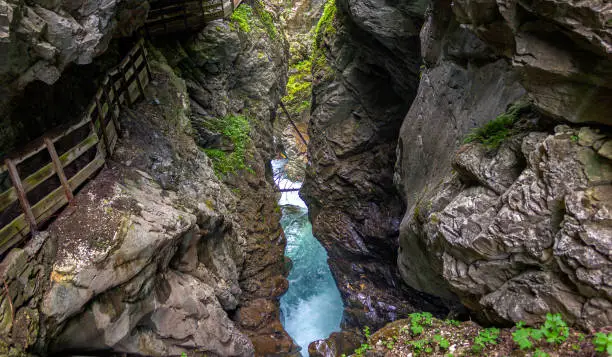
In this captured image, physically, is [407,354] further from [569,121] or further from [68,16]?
[68,16]

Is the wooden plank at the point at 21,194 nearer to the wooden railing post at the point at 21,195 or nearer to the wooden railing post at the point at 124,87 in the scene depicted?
the wooden railing post at the point at 21,195

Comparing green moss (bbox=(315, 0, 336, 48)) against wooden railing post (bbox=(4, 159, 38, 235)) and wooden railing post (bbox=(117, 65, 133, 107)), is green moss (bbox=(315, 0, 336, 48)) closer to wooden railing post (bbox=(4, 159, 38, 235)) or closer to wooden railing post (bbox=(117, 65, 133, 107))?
wooden railing post (bbox=(117, 65, 133, 107))

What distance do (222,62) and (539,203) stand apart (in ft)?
39.1

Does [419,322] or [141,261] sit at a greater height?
[141,261]

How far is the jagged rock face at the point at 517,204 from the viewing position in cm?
412

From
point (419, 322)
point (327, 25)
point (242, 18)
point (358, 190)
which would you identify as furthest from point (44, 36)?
point (327, 25)

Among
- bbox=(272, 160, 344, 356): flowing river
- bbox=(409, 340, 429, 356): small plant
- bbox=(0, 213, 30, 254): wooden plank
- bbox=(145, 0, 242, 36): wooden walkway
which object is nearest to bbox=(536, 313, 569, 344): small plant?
bbox=(409, 340, 429, 356): small plant

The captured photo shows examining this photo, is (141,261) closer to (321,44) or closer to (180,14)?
(180,14)

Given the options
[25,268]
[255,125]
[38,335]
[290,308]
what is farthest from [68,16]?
[290,308]

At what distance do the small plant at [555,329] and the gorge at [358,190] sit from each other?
20 millimetres

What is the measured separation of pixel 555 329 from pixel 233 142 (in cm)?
1133

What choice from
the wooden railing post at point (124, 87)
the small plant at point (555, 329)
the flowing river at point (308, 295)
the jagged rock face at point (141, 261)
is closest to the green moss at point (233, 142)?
the jagged rock face at point (141, 261)

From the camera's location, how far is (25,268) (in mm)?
4891

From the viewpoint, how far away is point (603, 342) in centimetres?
355
